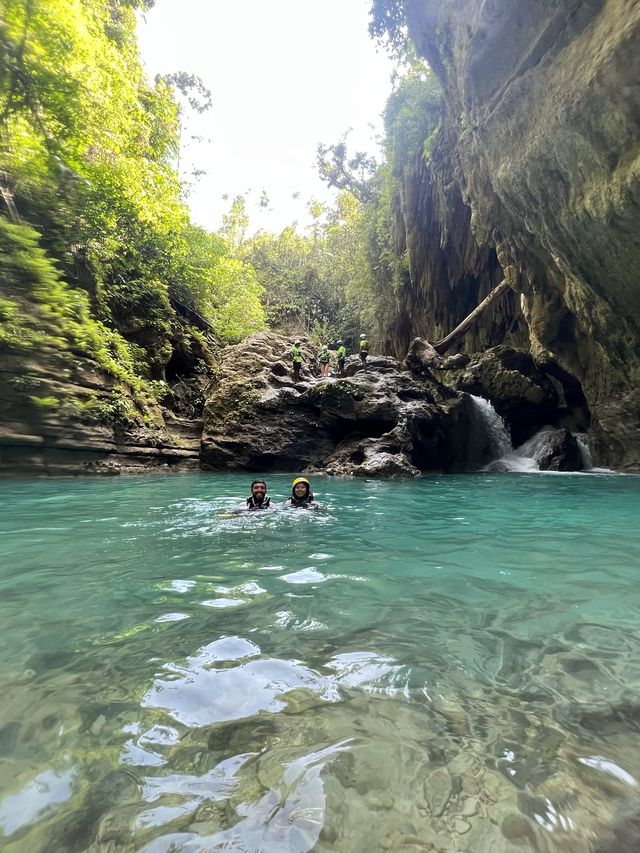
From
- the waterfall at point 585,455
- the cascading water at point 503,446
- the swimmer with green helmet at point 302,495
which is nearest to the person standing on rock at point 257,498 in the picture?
the swimmer with green helmet at point 302,495

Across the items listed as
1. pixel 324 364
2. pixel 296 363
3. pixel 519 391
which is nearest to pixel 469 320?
pixel 519 391

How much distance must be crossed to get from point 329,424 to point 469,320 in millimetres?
8978

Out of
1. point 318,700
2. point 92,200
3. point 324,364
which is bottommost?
point 318,700

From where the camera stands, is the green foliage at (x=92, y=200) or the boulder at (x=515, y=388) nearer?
the green foliage at (x=92, y=200)

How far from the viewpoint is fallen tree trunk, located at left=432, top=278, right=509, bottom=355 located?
1791cm

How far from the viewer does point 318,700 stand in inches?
73.0

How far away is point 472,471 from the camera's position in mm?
15773

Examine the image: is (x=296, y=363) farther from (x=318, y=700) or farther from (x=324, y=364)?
(x=318, y=700)

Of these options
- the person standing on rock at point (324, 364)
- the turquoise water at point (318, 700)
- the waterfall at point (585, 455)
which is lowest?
the turquoise water at point (318, 700)

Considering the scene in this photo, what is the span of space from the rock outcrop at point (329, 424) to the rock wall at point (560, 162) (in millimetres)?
4683

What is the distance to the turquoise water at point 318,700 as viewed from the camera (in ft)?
4.21

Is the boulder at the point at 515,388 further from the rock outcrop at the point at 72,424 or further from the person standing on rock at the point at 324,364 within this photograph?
the rock outcrop at the point at 72,424

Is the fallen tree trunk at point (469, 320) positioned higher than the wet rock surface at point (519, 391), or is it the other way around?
Answer: the fallen tree trunk at point (469, 320)

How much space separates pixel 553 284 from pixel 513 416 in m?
5.96
